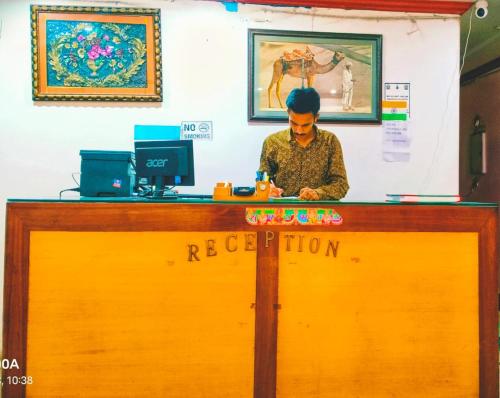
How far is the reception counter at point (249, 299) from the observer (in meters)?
1.63

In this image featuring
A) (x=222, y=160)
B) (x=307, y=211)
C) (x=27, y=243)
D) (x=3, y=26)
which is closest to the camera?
Answer: (x=27, y=243)

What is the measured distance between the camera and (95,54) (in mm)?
3014

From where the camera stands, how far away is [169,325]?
1.67 metres

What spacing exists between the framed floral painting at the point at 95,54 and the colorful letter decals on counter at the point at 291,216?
5.93ft

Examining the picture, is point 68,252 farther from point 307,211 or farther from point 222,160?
point 222,160

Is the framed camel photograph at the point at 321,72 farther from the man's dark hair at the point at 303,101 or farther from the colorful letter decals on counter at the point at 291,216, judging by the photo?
the colorful letter decals on counter at the point at 291,216

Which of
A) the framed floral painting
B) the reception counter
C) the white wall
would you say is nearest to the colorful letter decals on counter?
the reception counter

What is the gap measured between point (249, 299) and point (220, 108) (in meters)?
1.92

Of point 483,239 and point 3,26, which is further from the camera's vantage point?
point 3,26

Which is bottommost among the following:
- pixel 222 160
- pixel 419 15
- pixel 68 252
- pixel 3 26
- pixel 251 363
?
pixel 251 363

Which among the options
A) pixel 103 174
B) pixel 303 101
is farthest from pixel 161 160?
pixel 303 101

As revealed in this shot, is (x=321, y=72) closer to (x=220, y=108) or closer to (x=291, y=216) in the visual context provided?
(x=220, y=108)

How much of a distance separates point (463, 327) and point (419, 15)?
2.67 m

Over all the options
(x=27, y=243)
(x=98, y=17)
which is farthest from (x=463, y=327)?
(x=98, y=17)
